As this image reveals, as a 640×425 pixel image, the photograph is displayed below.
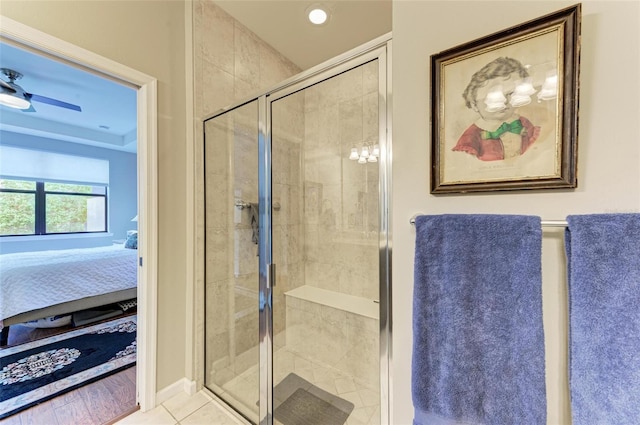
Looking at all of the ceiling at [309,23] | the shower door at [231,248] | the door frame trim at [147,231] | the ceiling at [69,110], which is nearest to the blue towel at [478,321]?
the shower door at [231,248]

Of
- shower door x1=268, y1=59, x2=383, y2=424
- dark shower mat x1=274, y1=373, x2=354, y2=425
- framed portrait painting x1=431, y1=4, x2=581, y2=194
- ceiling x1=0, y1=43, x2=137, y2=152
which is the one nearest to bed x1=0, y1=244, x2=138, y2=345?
ceiling x1=0, y1=43, x2=137, y2=152

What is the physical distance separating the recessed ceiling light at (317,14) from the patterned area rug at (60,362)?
3.19m

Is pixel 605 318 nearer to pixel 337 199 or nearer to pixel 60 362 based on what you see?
pixel 337 199

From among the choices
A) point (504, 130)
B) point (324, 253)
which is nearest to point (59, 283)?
point (324, 253)

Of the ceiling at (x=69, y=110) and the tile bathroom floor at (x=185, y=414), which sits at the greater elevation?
the ceiling at (x=69, y=110)

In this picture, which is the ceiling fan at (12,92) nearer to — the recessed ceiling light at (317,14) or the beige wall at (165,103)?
the beige wall at (165,103)

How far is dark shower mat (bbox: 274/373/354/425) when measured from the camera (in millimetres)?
1569

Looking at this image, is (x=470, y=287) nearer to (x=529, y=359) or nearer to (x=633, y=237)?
(x=529, y=359)

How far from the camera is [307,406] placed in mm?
1652

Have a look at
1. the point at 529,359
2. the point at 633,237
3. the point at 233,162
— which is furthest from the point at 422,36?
the point at 233,162

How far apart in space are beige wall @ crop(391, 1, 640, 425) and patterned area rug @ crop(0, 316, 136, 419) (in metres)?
2.38

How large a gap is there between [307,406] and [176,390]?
0.93 m

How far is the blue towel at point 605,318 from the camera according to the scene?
1.89 ft

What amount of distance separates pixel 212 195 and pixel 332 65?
1.25 m
